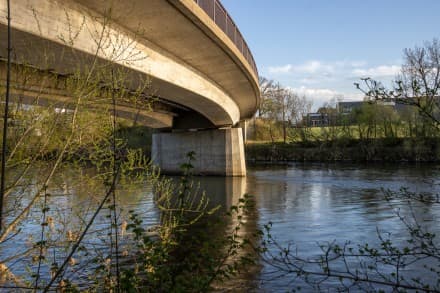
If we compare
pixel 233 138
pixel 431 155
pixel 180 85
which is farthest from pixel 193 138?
pixel 431 155

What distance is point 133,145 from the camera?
5228 centimetres

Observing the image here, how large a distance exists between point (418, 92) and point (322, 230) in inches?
373

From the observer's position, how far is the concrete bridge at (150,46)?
25.3 feet

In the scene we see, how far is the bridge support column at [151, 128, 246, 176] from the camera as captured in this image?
111 feet

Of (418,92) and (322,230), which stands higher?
(418,92)

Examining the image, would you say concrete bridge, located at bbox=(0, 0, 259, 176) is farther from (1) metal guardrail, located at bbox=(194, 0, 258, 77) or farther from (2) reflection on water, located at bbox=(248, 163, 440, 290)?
(2) reflection on water, located at bbox=(248, 163, 440, 290)

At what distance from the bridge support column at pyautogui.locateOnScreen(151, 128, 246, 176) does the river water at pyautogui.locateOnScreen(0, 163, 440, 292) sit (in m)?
5.42

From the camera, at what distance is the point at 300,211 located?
17.0 metres

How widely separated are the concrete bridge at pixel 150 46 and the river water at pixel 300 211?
1.81 m

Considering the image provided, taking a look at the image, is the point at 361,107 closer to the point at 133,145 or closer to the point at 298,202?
the point at 133,145

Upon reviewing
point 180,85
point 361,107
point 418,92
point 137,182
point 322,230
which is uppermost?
point 361,107

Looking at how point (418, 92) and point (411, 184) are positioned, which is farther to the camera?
point (411, 184)

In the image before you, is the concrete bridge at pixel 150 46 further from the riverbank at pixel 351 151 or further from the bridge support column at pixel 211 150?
the riverbank at pixel 351 151

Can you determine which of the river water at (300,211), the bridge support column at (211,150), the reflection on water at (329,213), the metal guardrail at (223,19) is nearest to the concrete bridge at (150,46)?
the metal guardrail at (223,19)
